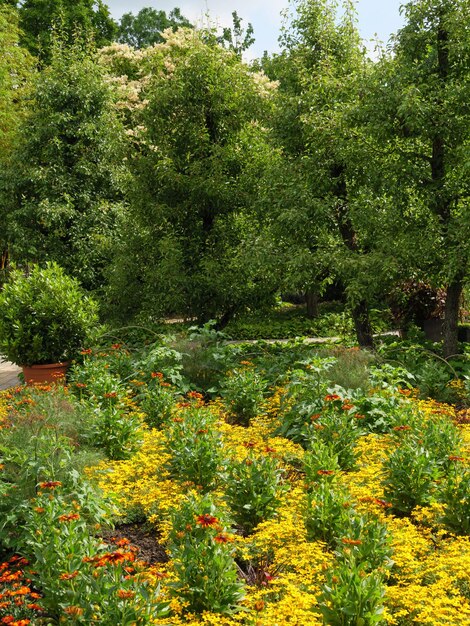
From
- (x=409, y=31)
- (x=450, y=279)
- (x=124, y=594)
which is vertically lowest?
(x=124, y=594)

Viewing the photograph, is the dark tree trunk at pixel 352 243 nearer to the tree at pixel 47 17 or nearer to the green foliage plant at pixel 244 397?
the green foliage plant at pixel 244 397

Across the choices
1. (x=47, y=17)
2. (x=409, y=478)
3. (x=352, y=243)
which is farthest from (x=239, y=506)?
(x=47, y=17)

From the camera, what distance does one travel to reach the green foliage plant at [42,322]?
26.2 ft

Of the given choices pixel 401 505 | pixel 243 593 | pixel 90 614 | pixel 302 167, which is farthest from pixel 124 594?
pixel 302 167

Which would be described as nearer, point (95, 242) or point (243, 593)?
point (243, 593)

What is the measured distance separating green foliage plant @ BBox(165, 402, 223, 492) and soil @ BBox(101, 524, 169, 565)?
43cm

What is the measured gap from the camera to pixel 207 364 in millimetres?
7684

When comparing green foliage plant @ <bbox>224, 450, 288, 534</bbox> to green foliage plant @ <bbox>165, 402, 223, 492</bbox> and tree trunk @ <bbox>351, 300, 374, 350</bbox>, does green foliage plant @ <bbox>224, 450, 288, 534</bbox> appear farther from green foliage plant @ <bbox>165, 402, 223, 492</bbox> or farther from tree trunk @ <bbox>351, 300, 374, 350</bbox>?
tree trunk @ <bbox>351, 300, 374, 350</bbox>

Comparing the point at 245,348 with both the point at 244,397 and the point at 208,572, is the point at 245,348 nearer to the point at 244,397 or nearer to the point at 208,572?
the point at 244,397

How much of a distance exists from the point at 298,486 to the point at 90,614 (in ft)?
7.06

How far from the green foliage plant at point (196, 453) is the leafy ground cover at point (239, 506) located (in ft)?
0.04

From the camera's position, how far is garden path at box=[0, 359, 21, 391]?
10227 mm

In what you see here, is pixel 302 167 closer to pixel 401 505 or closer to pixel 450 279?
pixel 450 279

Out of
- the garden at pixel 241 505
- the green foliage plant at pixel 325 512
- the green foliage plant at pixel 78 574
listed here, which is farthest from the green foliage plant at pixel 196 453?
the green foliage plant at pixel 78 574
